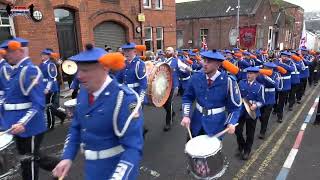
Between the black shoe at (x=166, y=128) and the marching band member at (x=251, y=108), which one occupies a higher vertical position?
the marching band member at (x=251, y=108)

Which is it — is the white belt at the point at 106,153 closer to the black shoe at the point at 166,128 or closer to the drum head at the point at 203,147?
the drum head at the point at 203,147

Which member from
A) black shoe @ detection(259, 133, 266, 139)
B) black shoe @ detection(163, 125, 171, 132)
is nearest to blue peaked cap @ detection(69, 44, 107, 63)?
black shoe @ detection(163, 125, 171, 132)

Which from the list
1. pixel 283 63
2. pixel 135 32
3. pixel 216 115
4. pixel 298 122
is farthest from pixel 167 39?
pixel 216 115

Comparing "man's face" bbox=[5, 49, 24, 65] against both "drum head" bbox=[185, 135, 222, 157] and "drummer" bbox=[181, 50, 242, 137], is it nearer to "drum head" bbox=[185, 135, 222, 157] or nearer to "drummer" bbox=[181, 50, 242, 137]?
"drummer" bbox=[181, 50, 242, 137]

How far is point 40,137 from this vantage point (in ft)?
15.1

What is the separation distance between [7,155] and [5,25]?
30.1ft

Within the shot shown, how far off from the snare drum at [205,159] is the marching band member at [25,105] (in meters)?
2.10

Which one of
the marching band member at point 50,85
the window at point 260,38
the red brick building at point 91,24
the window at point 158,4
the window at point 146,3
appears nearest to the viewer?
the marching band member at point 50,85

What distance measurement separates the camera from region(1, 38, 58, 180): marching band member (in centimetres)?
427

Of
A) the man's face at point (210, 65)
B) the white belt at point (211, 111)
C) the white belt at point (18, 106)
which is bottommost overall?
the white belt at point (211, 111)

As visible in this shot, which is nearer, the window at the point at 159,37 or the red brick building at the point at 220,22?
the window at the point at 159,37

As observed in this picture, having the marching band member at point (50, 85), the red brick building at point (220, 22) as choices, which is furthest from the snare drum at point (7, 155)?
the red brick building at point (220, 22)

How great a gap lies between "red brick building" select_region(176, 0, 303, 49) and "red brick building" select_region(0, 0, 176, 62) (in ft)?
54.9

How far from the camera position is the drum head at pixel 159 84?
696cm
